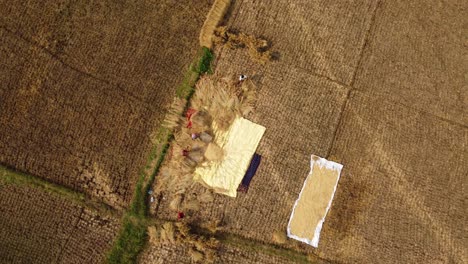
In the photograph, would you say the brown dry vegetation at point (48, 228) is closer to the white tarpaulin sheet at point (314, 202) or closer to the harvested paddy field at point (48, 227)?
the harvested paddy field at point (48, 227)

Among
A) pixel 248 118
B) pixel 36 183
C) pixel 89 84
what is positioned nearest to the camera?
pixel 36 183

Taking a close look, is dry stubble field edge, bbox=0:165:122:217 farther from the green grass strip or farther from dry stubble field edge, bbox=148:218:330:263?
dry stubble field edge, bbox=148:218:330:263

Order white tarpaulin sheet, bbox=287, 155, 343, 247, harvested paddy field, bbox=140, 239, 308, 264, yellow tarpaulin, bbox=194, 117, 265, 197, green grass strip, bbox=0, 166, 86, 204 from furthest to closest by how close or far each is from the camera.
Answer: white tarpaulin sheet, bbox=287, 155, 343, 247
yellow tarpaulin, bbox=194, 117, 265, 197
harvested paddy field, bbox=140, 239, 308, 264
green grass strip, bbox=0, 166, 86, 204

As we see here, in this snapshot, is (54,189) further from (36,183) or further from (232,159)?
(232,159)

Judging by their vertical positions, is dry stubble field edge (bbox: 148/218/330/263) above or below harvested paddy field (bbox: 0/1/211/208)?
below

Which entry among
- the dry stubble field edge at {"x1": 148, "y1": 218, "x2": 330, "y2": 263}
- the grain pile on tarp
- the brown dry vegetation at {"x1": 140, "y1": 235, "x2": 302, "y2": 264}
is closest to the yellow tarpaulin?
the grain pile on tarp

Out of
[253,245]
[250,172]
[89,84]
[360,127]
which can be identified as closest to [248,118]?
[250,172]
